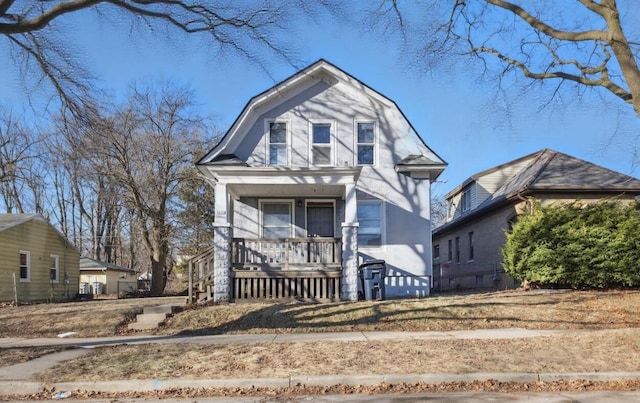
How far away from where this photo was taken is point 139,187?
29031mm

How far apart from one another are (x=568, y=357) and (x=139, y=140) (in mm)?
25705

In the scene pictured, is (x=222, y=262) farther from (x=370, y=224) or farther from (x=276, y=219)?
(x=370, y=224)

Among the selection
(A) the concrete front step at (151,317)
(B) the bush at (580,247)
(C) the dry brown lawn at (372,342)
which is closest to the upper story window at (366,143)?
(B) the bush at (580,247)

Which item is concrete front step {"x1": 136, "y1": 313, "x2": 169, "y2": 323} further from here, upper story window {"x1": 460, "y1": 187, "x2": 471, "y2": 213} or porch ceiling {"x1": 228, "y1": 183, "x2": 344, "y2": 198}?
upper story window {"x1": 460, "y1": 187, "x2": 471, "y2": 213}

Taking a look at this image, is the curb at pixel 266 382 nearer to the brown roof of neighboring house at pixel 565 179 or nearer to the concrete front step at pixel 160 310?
the concrete front step at pixel 160 310

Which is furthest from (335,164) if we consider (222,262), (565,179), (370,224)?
(565,179)

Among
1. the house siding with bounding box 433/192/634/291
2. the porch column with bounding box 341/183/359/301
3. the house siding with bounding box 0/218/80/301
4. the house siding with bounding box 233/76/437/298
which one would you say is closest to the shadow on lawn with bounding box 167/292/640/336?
the porch column with bounding box 341/183/359/301

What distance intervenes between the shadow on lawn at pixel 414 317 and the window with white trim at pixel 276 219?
4.84 metres

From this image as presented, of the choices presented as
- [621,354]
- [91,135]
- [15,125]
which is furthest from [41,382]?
[15,125]

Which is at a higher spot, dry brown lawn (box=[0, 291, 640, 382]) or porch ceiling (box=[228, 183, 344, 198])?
porch ceiling (box=[228, 183, 344, 198])

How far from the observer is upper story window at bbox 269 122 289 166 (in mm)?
17828

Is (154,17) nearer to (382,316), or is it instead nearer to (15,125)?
(382,316)

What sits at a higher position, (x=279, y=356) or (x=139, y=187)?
(x=139, y=187)

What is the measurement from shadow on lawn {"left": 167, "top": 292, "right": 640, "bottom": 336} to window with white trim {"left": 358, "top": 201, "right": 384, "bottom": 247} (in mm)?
4417
